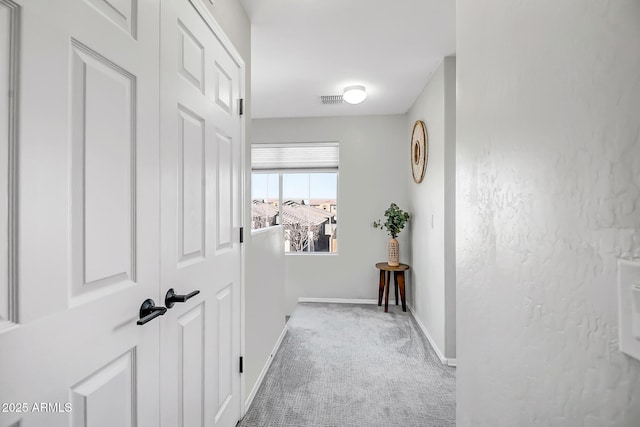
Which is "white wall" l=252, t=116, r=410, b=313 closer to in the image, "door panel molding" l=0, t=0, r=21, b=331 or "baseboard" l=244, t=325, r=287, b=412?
"baseboard" l=244, t=325, r=287, b=412

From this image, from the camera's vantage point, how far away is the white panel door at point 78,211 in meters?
0.64

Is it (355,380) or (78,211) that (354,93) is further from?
(78,211)

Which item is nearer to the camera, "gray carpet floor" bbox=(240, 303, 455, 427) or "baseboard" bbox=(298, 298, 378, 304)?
"gray carpet floor" bbox=(240, 303, 455, 427)

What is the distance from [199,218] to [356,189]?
126 inches

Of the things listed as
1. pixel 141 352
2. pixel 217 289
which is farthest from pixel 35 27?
pixel 217 289

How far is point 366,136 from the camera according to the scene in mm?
4398

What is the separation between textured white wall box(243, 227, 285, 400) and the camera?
2.12 metres

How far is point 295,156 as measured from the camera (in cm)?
456

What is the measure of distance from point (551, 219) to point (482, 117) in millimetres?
408

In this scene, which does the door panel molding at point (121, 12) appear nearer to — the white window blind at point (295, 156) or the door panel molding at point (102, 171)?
the door panel molding at point (102, 171)

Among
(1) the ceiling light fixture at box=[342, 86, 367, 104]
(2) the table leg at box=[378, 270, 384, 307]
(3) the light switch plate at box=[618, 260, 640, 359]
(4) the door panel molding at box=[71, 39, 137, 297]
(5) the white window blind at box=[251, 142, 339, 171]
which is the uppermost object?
(1) the ceiling light fixture at box=[342, 86, 367, 104]

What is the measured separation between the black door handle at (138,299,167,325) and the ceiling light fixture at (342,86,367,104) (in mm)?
2842

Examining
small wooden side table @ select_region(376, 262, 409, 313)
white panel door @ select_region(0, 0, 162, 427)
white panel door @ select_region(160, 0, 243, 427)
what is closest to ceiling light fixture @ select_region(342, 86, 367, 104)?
white panel door @ select_region(160, 0, 243, 427)

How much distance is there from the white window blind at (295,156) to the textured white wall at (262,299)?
1731 mm
